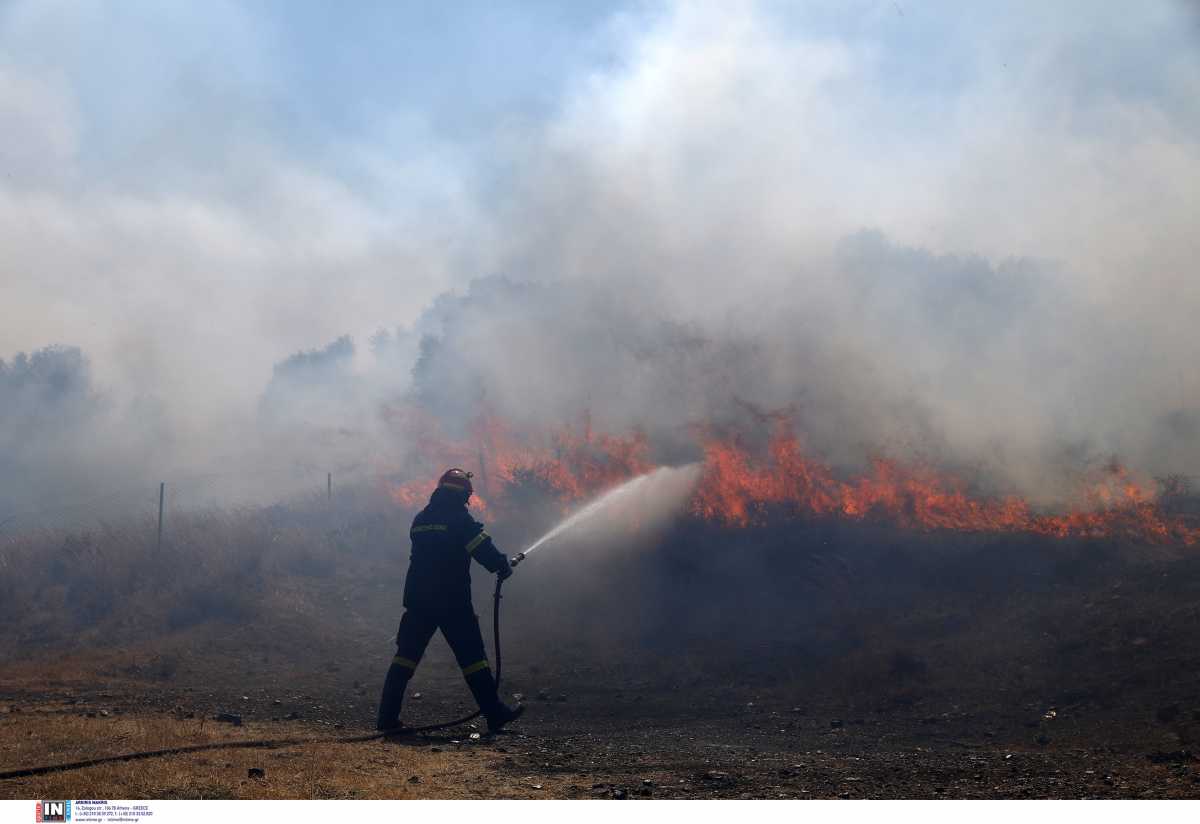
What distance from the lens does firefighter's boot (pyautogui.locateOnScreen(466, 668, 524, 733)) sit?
9672 mm

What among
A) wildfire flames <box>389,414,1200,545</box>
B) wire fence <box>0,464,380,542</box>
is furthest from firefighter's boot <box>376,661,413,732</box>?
wire fence <box>0,464,380,542</box>

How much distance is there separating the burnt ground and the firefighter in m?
0.49

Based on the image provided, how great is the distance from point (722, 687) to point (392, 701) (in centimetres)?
443

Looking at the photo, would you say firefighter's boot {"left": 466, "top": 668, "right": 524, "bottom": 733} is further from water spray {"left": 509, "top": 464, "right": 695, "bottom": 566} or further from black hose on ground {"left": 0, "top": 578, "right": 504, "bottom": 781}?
water spray {"left": 509, "top": 464, "right": 695, "bottom": 566}

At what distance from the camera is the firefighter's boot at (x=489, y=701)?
9.67 m

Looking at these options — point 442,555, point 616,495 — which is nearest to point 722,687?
point 442,555

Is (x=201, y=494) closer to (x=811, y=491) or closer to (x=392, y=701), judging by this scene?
(x=811, y=491)

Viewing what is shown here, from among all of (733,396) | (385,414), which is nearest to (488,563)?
(733,396)

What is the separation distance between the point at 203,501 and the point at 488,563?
68.9ft

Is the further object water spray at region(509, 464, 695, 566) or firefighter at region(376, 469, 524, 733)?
water spray at region(509, 464, 695, 566)

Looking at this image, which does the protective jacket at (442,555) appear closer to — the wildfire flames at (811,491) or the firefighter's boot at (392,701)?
the firefighter's boot at (392,701)

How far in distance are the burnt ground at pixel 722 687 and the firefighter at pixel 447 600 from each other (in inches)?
19.2

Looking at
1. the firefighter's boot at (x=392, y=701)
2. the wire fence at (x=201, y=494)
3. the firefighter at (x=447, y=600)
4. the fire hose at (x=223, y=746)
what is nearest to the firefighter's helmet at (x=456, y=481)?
the firefighter at (x=447, y=600)

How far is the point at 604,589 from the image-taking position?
16.2 m
